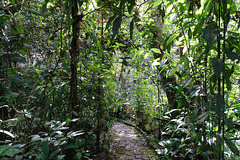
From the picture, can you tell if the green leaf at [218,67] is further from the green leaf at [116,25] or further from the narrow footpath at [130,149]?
the narrow footpath at [130,149]

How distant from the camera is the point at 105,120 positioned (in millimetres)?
2984

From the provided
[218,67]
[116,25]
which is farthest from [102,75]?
[218,67]

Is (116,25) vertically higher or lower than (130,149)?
higher

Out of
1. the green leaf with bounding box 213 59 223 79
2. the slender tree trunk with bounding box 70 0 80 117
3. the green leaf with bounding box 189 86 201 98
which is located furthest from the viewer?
the slender tree trunk with bounding box 70 0 80 117

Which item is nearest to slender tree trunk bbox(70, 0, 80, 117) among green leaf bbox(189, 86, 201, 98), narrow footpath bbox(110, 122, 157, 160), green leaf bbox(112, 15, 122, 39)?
green leaf bbox(112, 15, 122, 39)

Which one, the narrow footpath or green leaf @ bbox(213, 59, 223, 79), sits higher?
green leaf @ bbox(213, 59, 223, 79)

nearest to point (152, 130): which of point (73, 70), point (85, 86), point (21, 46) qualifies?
point (85, 86)

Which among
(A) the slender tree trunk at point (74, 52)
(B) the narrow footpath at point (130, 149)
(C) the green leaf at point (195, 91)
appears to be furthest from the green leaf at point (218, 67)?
(B) the narrow footpath at point (130, 149)

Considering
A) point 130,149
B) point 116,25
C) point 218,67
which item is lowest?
point 130,149

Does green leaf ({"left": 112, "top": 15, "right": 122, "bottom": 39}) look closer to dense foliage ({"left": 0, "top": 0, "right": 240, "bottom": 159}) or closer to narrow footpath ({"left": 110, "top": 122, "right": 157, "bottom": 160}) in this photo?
dense foliage ({"left": 0, "top": 0, "right": 240, "bottom": 159})

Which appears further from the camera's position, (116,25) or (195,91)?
(195,91)

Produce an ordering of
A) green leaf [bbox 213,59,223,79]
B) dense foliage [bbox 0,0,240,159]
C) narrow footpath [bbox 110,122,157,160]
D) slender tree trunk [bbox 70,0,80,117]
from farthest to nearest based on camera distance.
Result: narrow footpath [bbox 110,122,157,160] < slender tree trunk [bbox 70,0,80,117] < dense foliage [bbox 0,0,240,159] < green leaf [bbox 213,59,223,79]

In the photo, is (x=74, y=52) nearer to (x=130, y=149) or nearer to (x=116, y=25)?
(x=116, y=25)

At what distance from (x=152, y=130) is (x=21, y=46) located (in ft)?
13.5
